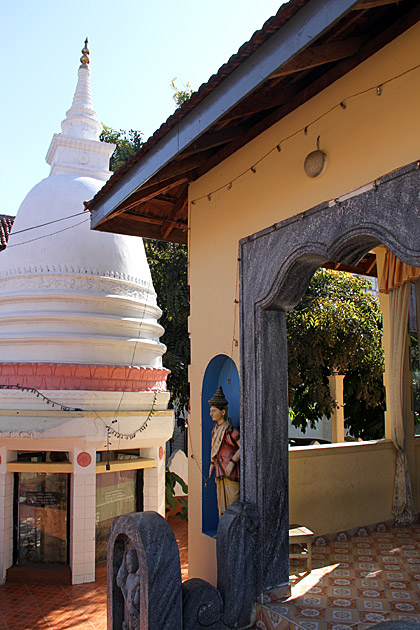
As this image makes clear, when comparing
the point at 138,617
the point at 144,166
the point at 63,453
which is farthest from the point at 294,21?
the point at 63,453

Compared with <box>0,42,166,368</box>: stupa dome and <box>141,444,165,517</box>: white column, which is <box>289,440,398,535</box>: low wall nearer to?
<box>141,444,165,517</box>: white column

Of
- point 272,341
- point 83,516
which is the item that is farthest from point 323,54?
point 83,516

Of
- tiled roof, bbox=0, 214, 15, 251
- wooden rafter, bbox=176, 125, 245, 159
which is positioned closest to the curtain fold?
wooden rafter, bbox=176, 125, 245, 159

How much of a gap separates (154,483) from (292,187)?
618 centimetres

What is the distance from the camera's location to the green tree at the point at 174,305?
13609 millimetres

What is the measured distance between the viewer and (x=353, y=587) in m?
5.23

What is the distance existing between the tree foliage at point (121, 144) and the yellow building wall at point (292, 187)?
10.9m

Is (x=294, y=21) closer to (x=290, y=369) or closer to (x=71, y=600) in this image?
(x=71, y=600)

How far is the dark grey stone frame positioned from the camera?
4641 mm

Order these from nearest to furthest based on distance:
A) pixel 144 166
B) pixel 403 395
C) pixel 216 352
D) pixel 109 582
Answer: pixel 109 582 → pixel 144 166 → pixel 216 352 → pixel 403 395

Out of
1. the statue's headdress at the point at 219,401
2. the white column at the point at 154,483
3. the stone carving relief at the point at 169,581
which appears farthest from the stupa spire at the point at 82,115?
the stone carving relief at the point at 169,581

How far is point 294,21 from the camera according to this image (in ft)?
12.2

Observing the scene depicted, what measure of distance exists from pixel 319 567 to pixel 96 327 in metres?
5.24

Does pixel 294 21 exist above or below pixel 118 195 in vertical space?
above
